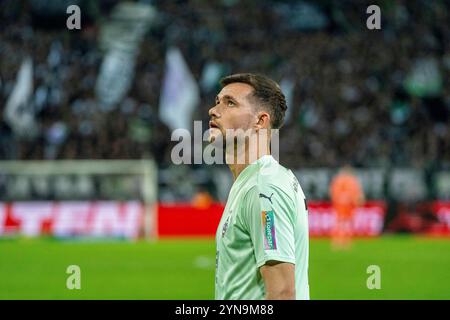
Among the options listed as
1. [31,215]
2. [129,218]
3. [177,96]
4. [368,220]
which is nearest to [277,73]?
[177,96]

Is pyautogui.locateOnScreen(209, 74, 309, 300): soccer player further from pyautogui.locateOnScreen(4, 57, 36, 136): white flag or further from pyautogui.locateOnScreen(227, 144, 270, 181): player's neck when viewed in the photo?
pyautogui.locateOnScreen(4, 57, 36, 136): white flag

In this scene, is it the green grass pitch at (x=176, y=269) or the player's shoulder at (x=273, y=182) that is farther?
the green grass pitch at (x=176, y=269)

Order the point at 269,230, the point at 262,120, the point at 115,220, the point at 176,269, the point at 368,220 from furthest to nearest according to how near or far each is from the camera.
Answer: the point at 368,220
the point at 115,220
the point at 176,269
the point at 262,120
the point at 269,230

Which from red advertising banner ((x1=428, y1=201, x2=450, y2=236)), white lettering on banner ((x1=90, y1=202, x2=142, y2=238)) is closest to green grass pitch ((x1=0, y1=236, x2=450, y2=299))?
white lettering on banner ((x1=90, y1=202, x2=142, y2=238))

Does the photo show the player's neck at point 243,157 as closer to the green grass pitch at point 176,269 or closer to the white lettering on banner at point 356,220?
the green grass pitch at point 176,269

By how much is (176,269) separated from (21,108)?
11516 mm

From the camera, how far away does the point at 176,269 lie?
15.6 m

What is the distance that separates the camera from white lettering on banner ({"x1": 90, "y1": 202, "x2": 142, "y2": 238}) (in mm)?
22891

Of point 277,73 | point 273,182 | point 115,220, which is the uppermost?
point 277,73

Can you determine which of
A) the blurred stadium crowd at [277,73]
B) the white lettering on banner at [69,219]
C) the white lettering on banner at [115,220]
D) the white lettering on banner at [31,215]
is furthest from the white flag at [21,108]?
the white lettering on banner at [115,220]

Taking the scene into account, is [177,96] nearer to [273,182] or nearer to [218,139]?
[218,139]

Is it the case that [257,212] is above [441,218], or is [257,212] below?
below

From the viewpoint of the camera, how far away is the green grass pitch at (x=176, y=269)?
1224 centimetres
